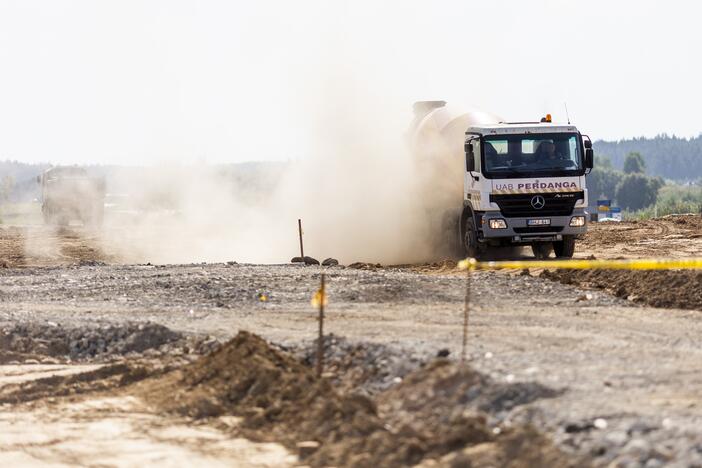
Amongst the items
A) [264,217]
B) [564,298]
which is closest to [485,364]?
[564,298]

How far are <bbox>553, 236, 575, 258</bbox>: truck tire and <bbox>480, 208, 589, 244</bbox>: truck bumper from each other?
55 cm

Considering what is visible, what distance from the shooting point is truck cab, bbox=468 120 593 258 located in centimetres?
2483

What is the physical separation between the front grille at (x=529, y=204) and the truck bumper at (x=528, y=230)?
0.33ft

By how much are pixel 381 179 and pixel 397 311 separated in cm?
1413

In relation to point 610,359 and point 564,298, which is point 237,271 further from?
point 610,359

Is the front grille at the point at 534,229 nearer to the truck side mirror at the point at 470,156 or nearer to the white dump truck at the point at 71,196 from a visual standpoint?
the truck side mirror at the point at 470,156

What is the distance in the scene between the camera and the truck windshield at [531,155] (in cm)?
2480

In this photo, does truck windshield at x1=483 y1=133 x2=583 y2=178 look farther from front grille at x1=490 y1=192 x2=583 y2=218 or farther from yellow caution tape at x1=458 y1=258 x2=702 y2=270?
yellow caution tape at x1=458 y1=258 x2=702 y2=270

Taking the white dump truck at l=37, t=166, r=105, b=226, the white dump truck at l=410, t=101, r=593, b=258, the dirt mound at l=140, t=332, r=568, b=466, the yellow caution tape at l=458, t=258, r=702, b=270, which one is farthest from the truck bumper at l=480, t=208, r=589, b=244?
the white dump truck at l=37, t=166, r=105, b=226

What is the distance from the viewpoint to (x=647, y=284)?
20.8 meters

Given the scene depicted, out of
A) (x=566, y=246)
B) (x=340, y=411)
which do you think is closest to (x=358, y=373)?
(x=340, y=411)

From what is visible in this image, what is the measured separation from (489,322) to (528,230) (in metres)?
9.09

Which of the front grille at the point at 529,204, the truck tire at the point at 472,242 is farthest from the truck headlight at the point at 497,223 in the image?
the truck tire at the point at 472,242

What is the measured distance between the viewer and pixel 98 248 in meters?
39.1
